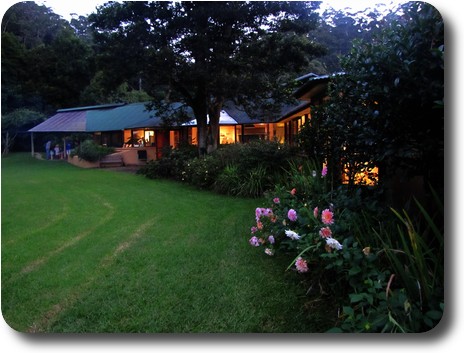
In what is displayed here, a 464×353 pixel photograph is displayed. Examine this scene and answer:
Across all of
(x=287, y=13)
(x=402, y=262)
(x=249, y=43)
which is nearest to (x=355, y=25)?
(x=402, y=262)

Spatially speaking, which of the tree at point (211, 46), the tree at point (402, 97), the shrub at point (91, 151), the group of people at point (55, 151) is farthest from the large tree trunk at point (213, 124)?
the tree at point (402, 97)

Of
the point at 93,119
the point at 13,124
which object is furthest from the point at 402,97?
the point at 93,119

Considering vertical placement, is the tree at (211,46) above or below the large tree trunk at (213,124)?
above

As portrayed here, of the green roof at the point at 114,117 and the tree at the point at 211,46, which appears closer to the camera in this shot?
the green roof at the point at 114,117

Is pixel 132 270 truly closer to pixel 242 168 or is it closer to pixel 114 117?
pixel 114 117

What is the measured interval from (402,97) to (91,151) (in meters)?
4.84

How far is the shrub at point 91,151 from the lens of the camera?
218 inches

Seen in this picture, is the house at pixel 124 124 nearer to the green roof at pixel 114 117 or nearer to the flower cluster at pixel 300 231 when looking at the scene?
the green roof at pixel 114 117

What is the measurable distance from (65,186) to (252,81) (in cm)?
632

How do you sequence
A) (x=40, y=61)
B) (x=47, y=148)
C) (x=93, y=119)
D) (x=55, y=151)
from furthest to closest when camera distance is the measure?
(x=55, y=151) < (x=47, y=148) < (x=93, y=119) < (x=40, y=61)

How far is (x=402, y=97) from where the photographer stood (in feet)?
8.89

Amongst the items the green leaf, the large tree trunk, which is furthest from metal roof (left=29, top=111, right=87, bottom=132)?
the large tree trunk

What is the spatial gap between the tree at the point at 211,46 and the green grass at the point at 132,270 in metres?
2.67

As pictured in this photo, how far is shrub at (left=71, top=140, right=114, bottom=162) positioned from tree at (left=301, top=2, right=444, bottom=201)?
3.62m
